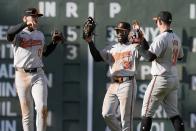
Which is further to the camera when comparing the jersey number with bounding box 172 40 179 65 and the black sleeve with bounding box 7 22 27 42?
the jersey number with bounding box 172 40 179 65

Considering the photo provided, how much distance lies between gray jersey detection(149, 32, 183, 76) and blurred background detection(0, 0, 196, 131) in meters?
1.36

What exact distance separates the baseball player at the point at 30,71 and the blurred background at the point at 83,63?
0.94 meters

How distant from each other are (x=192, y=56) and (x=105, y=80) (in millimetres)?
1127

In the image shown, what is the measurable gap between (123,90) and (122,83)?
0.09 metres

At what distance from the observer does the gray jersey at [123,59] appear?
460 inches

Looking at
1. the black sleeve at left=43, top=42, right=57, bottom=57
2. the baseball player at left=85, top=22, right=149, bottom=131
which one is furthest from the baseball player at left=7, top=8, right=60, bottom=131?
the baseball player at left=85, top=22, right=149, bottom=131

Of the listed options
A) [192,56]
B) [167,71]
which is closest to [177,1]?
[192,56]

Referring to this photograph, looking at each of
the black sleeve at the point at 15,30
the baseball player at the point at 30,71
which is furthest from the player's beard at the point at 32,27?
the black sleeve at the point at 15,30

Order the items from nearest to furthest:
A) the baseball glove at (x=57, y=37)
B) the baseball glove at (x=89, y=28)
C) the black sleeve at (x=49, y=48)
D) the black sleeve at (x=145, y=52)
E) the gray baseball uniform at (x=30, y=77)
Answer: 1. the black sleeve at (x=145, y=52)
2. the gray baseball uniform at (x=30, y=77)
3. the baseball glove at (x=89, y=28)
4. the baseball glove at (x=57, y=37)
5. the black sleeve at (x=49, y=48)

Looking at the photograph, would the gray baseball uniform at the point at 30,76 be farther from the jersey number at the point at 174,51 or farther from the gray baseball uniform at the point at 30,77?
the jersey number at the point at 174,51

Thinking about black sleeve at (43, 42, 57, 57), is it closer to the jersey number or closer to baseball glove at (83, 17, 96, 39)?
baseball glove at (83, 17, 96, 39)

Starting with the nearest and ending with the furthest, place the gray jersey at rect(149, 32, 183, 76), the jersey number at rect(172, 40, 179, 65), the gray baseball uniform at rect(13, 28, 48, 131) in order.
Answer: the gray jersey at rect(149, 32, 183, 76), the jersey number at rect(172, 40, 179, 65), the gray baseball uniform at rect(13, 28, 48, 131)

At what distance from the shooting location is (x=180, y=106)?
12906mm

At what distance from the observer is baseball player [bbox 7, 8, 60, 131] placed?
11.5 metres
